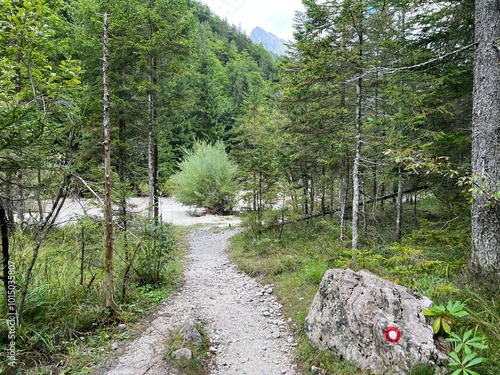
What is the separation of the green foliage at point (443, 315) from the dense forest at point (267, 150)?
406 mm

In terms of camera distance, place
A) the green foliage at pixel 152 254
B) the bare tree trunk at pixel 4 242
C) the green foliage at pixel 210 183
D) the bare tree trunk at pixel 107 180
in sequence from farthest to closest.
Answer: the green foliage at pixel 210 183, the green foliage at pixel 152 254, the bare tree trunk at pixel 107 180, the bare tree trunk at pixel 4 242

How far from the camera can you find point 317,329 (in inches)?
140

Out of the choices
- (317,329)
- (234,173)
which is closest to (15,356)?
(317,329)

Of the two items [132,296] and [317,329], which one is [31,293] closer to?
[132,296]

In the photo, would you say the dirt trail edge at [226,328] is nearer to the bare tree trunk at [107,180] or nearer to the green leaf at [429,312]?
the bare tree trunk at [107,180]

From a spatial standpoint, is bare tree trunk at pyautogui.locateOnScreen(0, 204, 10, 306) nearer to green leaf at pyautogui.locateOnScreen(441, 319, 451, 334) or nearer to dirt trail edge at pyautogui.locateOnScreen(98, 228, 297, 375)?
dirt trail edge at pyautogui.locateOnScreen(98, 228, 297, 375)

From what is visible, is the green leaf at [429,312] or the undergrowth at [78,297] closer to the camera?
the green leaf at [429,312]

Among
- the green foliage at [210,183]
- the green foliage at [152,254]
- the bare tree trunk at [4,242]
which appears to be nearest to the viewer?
the bare tree trunk at [4,242]

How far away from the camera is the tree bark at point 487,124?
390cm

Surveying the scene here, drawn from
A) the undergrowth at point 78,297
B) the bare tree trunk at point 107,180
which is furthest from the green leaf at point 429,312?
the bare tree trunk at point 107,180

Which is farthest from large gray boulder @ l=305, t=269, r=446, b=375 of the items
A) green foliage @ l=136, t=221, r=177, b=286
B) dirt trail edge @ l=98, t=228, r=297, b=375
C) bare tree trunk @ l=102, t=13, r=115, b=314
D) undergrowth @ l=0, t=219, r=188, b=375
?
green foliage @ l=136, t=221, r=177, b=286

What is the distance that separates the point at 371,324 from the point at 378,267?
106 inches

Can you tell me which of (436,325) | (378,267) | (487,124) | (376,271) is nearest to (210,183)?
(378,267)

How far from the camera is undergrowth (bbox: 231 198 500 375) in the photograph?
10.4ft
